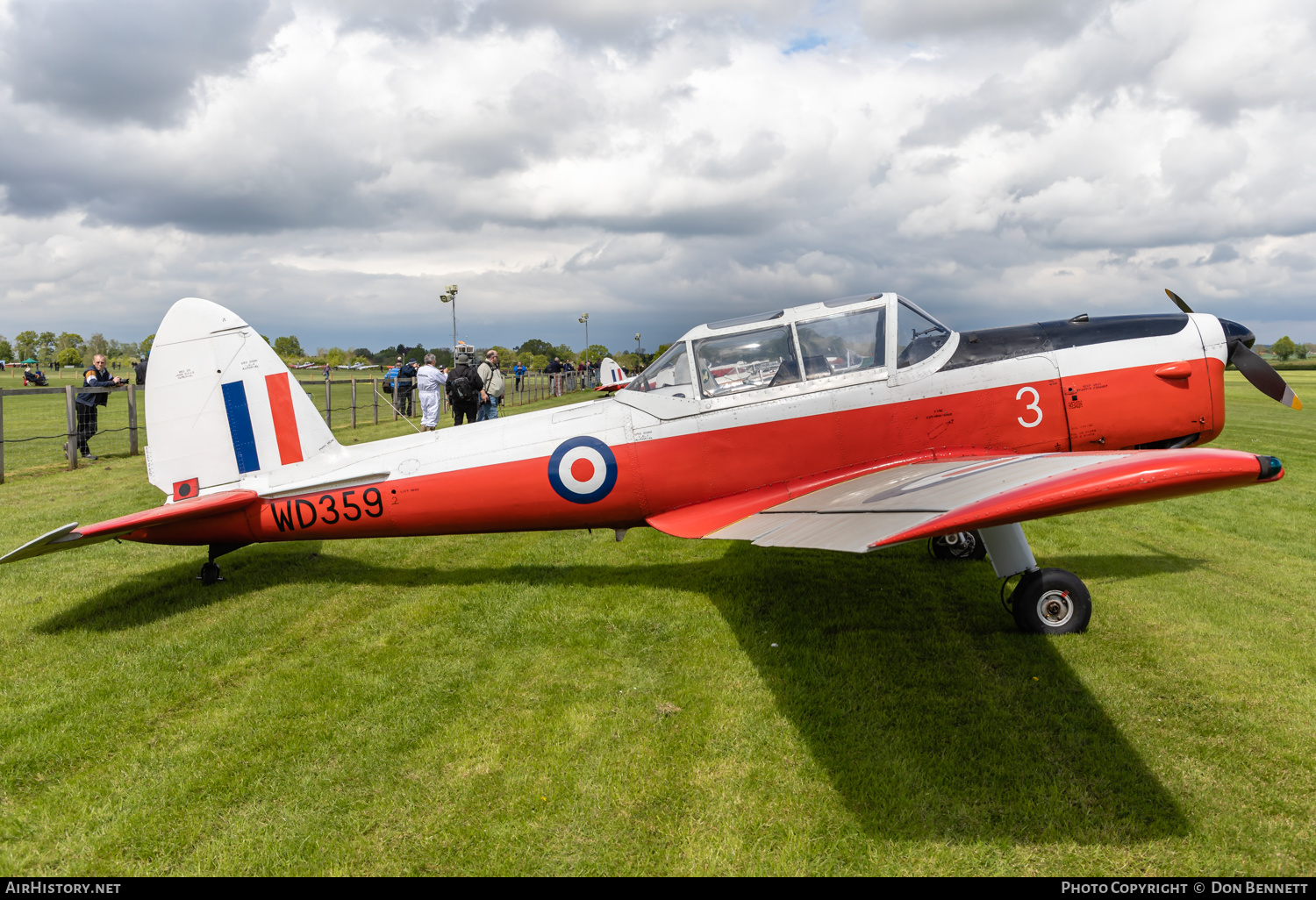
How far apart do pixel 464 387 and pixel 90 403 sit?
7244mm

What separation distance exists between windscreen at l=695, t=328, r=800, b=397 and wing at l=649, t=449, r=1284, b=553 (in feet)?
2.79

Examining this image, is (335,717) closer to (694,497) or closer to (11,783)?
(11,783)

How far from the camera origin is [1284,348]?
149 metres

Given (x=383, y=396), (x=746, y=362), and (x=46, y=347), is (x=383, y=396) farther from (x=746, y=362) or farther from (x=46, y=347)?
(x=46, y=347)

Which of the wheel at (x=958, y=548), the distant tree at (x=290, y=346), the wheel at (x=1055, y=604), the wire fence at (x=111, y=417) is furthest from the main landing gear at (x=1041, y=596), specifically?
the distant tree at (x=290, y=346)

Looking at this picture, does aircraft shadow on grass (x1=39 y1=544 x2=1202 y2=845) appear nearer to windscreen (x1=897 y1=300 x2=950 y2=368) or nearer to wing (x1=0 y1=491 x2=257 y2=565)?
wing (x1=0 y1=491 x2=257 y2=565)

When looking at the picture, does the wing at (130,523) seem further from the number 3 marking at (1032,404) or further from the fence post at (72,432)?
the fence post at (72,432)

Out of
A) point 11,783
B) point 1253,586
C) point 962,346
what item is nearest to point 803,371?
point 962,346

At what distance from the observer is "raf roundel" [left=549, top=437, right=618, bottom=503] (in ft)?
17.4

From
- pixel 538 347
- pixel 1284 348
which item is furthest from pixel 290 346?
pixel 1284 348

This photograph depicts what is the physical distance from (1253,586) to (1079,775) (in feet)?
13.4

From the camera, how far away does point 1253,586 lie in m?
5.78

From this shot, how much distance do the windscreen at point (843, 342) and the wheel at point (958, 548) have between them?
246 cm
